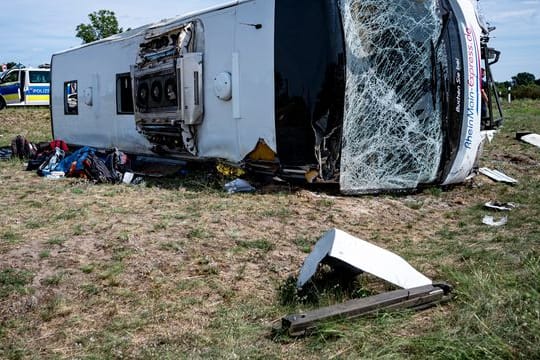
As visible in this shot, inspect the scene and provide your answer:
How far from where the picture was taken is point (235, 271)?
3898 millimetres

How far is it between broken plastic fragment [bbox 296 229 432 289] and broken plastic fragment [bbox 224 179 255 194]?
318 cm

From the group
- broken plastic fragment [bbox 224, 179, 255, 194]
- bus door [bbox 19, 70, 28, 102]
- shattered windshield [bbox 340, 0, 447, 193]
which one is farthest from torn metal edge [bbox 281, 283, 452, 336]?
bus door [bbox 19, 70, 28, 102]

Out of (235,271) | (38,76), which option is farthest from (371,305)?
(38,76)

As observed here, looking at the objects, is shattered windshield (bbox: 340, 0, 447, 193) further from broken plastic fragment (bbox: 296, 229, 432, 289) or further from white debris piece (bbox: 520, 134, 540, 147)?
white debris piece (bbox: 520, 134, 540, 147)

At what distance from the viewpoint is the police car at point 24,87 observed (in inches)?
861

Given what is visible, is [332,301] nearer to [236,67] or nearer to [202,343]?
[202,343]

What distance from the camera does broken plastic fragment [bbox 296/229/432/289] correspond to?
325 centimetres

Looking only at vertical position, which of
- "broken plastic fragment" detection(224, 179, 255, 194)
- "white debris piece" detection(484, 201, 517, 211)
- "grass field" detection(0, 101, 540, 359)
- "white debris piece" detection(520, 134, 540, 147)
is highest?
"white debris piece" detection(520, 134, 540, 147)

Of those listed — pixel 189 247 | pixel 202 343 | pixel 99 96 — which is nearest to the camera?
pixel 202 343

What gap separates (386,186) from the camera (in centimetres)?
614

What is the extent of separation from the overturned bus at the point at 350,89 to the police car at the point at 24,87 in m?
17.4

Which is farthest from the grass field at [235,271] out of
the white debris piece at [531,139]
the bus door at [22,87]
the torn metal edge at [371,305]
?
the bus door at [22,87]

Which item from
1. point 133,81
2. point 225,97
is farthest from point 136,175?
point 225,97

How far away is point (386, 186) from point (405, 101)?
0.95 meters
